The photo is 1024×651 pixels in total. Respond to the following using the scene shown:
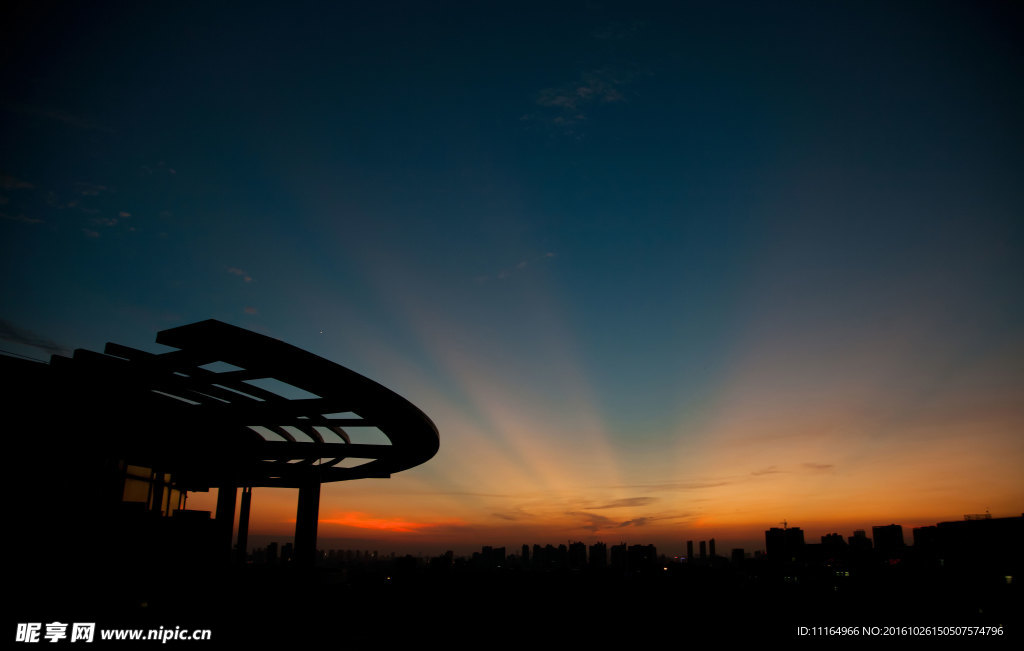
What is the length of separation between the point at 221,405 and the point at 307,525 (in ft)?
48.0

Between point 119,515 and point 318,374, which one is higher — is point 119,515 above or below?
below

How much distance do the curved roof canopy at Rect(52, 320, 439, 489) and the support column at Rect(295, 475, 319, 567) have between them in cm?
396

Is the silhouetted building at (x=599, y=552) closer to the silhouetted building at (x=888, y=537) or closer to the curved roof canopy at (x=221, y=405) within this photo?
the silhouetted building at (x=888, y=537)

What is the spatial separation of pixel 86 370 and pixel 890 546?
546 ft

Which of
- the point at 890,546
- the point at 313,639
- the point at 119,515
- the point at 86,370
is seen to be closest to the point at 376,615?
the point at 313,639

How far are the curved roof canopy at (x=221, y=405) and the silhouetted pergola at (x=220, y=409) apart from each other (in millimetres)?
44

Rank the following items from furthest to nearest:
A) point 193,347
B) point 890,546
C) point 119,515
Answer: point 890,546, point 119,515, point 193,347

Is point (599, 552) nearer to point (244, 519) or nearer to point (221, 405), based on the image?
point (244, 519)

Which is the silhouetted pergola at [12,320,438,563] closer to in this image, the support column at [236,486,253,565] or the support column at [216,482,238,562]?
the support column at [216,482,238,562]

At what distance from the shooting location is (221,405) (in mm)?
21188

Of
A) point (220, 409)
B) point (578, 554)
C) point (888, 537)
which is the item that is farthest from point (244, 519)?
point (888, 537)

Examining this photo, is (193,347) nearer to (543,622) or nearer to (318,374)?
(318,374)

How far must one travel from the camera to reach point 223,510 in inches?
1190

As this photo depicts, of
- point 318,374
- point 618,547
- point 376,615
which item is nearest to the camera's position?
point 318,374
